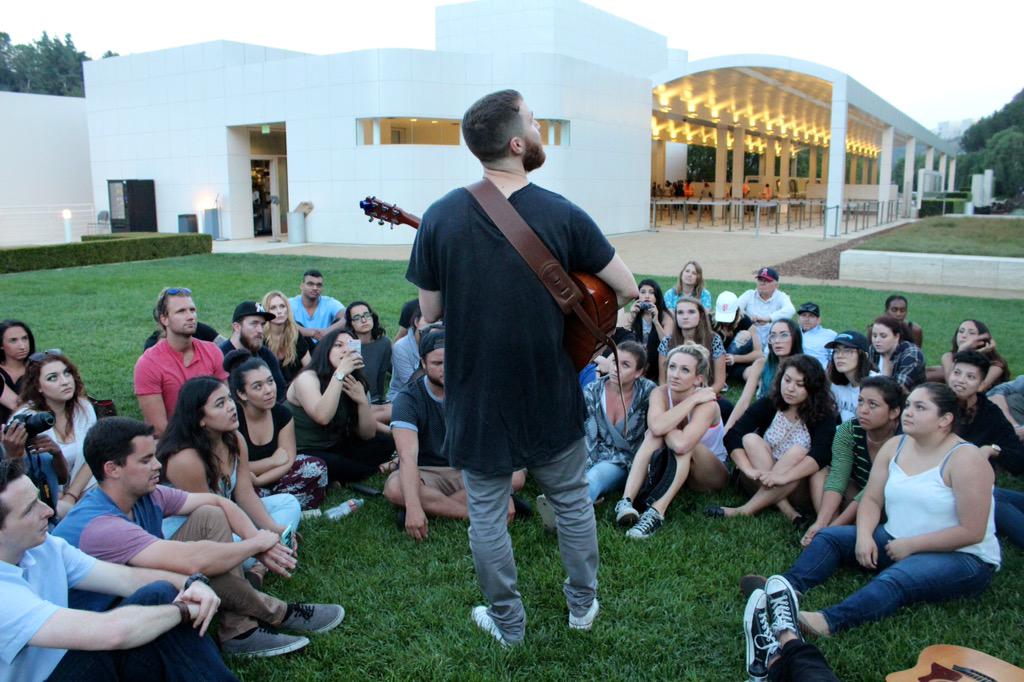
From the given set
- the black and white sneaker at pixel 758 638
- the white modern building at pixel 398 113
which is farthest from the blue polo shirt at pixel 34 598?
the white modern building at pixel 398 113

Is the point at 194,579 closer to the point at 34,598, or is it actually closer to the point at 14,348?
the point at 34,598

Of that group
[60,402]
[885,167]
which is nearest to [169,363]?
[60,402]

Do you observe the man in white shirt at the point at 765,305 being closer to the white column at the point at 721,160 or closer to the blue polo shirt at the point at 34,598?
the blue polo shirt at the point at 34,598

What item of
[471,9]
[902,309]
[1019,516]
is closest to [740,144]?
[471,9]

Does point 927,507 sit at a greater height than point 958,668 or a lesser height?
greater

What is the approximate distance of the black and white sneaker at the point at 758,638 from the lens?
117 inches

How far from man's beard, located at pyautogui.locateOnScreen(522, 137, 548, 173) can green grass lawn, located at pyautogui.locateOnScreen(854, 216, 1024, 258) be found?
15.0 metres

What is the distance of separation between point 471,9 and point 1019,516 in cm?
3140

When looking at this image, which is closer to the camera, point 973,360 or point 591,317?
point 591,317

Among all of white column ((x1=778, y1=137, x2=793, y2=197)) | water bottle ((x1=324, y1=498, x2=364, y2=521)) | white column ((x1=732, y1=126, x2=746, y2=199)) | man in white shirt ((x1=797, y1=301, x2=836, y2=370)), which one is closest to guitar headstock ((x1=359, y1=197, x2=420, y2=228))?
water bottle ((x1=324, y1=498, x2=364, y2=521))

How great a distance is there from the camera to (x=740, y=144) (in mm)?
37531

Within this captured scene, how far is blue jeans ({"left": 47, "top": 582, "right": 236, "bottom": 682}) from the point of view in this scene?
2432 mm

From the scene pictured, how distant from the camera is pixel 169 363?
5.13 meters

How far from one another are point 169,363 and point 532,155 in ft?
11.0
